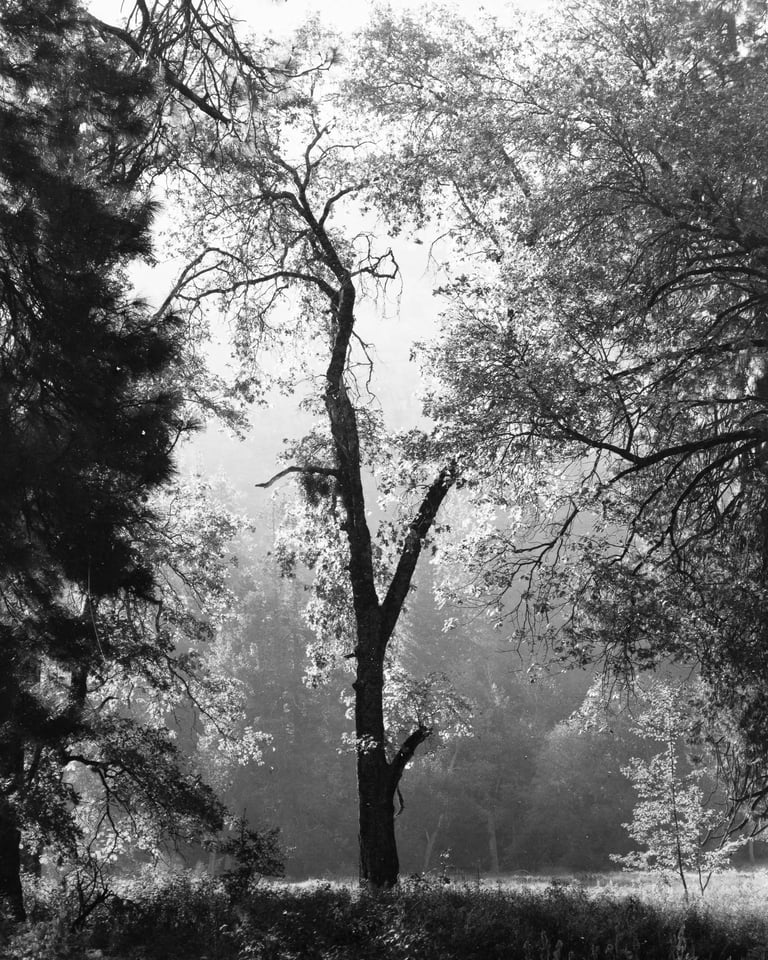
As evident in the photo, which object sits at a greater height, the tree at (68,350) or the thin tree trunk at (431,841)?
the tree at (68,350)

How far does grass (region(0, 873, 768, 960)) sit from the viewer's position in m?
7.02

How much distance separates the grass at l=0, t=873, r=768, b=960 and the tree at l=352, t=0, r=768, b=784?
7.42 ft

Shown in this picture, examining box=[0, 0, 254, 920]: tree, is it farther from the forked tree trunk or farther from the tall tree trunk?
the tall tree trunk

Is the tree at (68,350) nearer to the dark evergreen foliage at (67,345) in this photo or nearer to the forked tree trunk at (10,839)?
the dark evergreen foliage at (67,345)

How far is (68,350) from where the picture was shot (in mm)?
6262

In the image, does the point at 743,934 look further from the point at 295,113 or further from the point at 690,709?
the point at 295,113

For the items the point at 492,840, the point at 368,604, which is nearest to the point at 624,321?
the point at 368,604

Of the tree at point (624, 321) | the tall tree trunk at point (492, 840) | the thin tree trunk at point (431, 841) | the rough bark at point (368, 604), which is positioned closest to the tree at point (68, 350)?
the tree at point (624, 321)

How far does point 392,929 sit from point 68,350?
5.37 metres

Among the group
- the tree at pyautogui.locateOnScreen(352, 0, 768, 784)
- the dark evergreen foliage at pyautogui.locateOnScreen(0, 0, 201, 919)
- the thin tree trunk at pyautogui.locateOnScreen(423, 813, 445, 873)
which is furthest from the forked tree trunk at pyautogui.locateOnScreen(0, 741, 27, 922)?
the thin tree trunk at pyautogui.locateOnScreen(423, 813, 445, 873)

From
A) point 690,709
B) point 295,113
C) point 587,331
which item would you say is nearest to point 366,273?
point 295,113

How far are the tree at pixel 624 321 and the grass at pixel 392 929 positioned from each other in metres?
2.26

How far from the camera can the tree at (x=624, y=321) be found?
25.2 ft

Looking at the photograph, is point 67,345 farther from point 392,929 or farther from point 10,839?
point 10,839
